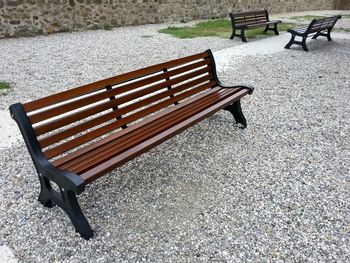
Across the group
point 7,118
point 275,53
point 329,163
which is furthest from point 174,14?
point 329,163

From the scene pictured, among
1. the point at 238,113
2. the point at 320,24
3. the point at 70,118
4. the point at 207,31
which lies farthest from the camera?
the point at 207,31

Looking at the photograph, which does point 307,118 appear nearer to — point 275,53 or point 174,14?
point 275,53

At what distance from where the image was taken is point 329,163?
3.35 metres

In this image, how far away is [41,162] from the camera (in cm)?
226

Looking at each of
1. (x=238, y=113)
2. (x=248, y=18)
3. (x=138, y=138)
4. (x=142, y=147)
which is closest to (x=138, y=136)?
(x=138, y=138)

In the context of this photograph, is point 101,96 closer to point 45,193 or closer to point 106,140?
point 106,140

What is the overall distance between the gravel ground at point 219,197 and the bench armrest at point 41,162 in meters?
0.51

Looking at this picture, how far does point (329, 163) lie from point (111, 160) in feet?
7.69

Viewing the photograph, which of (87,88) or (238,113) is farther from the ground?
(87,88)

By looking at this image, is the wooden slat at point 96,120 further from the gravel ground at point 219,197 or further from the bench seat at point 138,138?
the gravel ground at point 219,197

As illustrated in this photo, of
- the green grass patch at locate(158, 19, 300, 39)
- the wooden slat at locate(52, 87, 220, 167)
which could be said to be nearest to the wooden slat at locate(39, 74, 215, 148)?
the wooden slat at locate(52, 87, 220, 167)

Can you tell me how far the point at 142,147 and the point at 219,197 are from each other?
2.75ft

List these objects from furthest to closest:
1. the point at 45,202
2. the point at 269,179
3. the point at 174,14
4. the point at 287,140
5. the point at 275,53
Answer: the point at 174,14, the point at 275,53, the point at 287,140, the point at 269,179, the point at 45,202

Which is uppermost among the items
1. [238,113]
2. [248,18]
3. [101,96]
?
[101,96]
